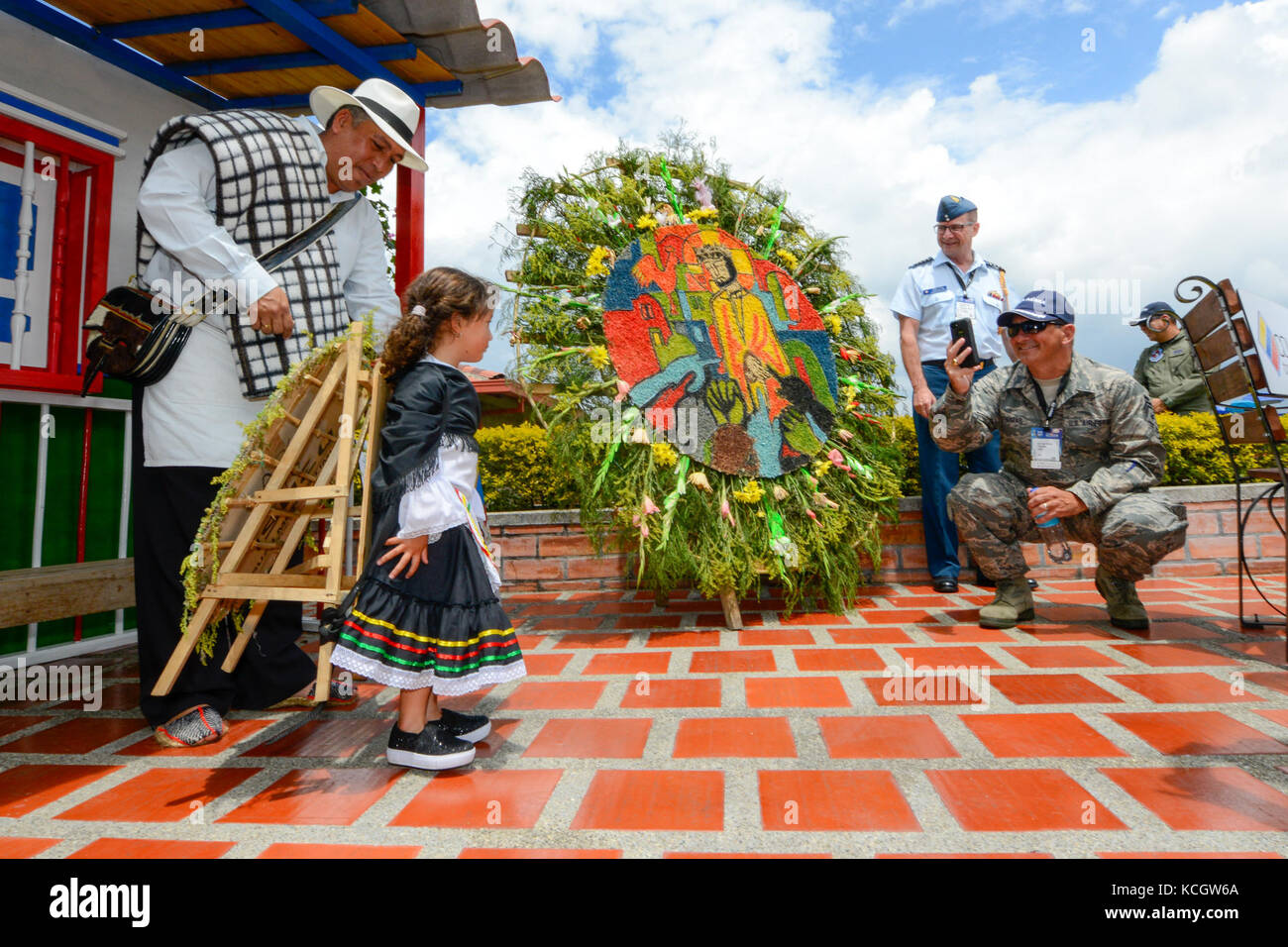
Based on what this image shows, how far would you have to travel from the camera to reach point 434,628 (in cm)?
181

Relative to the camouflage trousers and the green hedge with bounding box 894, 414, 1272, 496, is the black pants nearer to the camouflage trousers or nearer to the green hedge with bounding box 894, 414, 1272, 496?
the camouflage trousers

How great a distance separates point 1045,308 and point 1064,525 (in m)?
0.90

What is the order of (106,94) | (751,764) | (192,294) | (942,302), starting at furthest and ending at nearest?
(942,302) → (106,94) → (192,294) → (751,764)

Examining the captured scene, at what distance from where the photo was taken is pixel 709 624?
329cm

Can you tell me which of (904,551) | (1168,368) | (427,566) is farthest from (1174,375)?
(427,566)

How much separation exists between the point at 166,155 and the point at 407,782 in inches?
73.1

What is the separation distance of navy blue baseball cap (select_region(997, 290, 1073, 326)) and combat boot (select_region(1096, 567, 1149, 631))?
3.56ft

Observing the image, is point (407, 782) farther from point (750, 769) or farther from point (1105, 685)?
point (1105, 685)

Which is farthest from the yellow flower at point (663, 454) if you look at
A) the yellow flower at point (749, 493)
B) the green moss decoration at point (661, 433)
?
the yellow flower at point (749, 493)

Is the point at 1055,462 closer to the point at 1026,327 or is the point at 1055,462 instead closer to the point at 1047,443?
the point at 1047,443

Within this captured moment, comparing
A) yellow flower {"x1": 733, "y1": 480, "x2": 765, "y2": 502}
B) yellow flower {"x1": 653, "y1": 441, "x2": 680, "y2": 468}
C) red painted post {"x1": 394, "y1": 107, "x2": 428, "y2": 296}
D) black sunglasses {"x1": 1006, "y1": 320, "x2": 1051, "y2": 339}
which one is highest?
red painted post {"x1": 394, "y1": 107, "x2": 428, "y2": 296}

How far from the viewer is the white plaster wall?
303 centimetres

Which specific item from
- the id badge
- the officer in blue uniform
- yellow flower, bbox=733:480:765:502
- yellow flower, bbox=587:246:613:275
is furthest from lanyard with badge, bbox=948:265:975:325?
yellow flower, bbox=587:246:613:275

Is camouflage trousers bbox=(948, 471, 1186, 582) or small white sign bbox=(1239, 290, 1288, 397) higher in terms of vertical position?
small white sign bbox=(1239, 290, 1288, 397)
